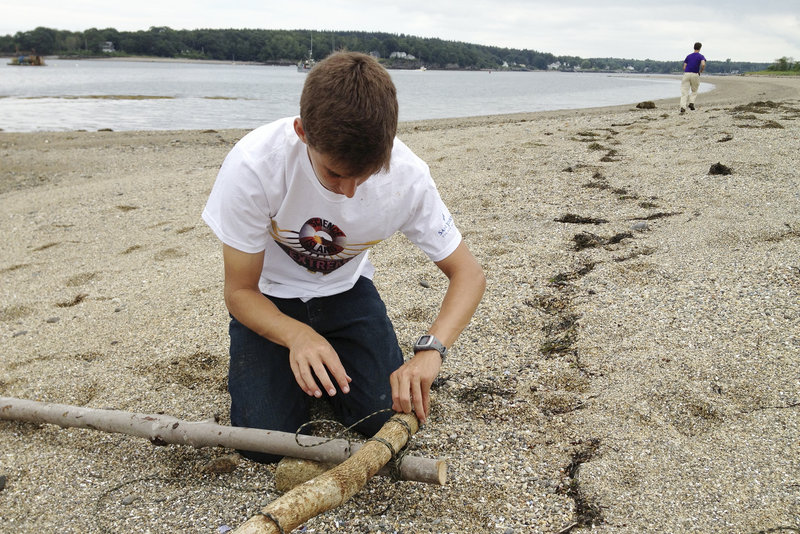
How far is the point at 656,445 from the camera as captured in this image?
2287mm

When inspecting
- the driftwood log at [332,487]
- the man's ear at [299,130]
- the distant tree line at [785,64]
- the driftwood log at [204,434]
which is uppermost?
the distant tree line at [785,64]

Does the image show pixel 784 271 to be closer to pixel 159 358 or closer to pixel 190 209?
pixel 159 358

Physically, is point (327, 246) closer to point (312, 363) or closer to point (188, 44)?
point (312, 363)

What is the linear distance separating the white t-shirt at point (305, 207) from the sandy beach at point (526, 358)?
2.89 ft

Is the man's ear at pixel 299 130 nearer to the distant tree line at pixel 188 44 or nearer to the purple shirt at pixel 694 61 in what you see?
the purple shirt at pixel 694 61

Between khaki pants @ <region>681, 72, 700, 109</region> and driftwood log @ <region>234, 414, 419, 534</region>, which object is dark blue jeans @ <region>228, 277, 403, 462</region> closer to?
driftwood log @ <region>234, 414, 419, 534</region>

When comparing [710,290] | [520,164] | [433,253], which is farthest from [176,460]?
[520,164]

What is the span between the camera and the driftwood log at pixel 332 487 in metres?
1.59

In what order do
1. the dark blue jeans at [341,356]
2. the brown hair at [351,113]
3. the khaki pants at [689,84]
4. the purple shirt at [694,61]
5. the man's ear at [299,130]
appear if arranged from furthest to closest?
the purple shirt at [694,61] → the khaki pants at [689,84] → the dark blue jeans at [341,356] → the man's ear at [299,130] → the brown hair at [351,113]

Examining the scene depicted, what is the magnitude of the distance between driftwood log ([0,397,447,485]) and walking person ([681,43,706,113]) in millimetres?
11421

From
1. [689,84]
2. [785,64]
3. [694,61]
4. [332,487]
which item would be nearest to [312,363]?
[332,487]

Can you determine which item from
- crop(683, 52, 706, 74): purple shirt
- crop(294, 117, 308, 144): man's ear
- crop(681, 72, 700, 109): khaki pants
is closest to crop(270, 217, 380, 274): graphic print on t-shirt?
crop(294, 117, 308, 144): man's ear

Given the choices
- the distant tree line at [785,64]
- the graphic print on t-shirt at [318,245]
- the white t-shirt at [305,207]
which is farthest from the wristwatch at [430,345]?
the distant tree line at [785,64]

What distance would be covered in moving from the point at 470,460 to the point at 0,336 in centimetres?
318
